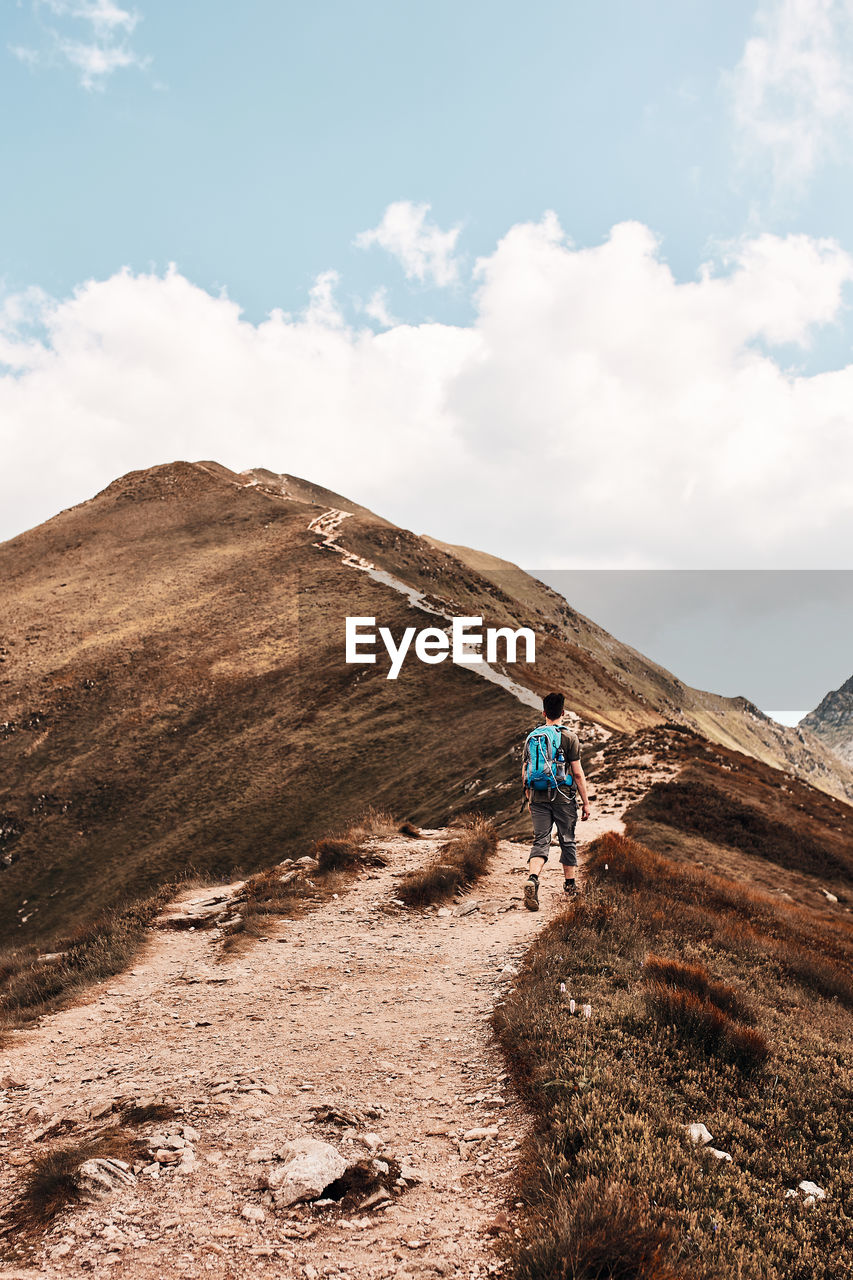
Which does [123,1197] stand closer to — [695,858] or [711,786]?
[695,858]

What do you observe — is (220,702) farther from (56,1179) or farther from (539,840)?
(56,1179)

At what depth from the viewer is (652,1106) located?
18.4ft

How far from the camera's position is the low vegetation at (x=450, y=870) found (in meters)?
13.1

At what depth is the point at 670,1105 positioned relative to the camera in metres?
5.84

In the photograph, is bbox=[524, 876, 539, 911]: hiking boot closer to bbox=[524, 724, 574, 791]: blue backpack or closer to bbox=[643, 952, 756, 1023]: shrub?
bbox=[524, 724, 574, 791]: blue backpack

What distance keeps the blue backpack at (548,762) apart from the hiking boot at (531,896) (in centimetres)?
144

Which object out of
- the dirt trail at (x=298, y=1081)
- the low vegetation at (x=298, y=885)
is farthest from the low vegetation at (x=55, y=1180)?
the low vegetation at (x=298, y=885)

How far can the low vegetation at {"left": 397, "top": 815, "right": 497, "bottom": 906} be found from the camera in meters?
13.1

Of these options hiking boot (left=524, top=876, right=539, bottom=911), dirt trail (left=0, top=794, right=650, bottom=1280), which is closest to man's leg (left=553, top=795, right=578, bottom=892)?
dirt trail (left=0, top=794, right=650, bottom=1280)

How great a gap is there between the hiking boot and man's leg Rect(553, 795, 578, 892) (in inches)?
32.0

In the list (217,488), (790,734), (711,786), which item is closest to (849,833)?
(711,786)

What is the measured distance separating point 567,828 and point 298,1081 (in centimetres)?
643

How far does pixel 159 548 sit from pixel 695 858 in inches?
2849

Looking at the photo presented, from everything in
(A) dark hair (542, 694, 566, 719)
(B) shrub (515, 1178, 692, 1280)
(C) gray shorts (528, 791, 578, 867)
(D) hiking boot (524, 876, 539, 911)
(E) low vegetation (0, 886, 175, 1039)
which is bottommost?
(E) low vegetation (0, 886, 175, 1039)
